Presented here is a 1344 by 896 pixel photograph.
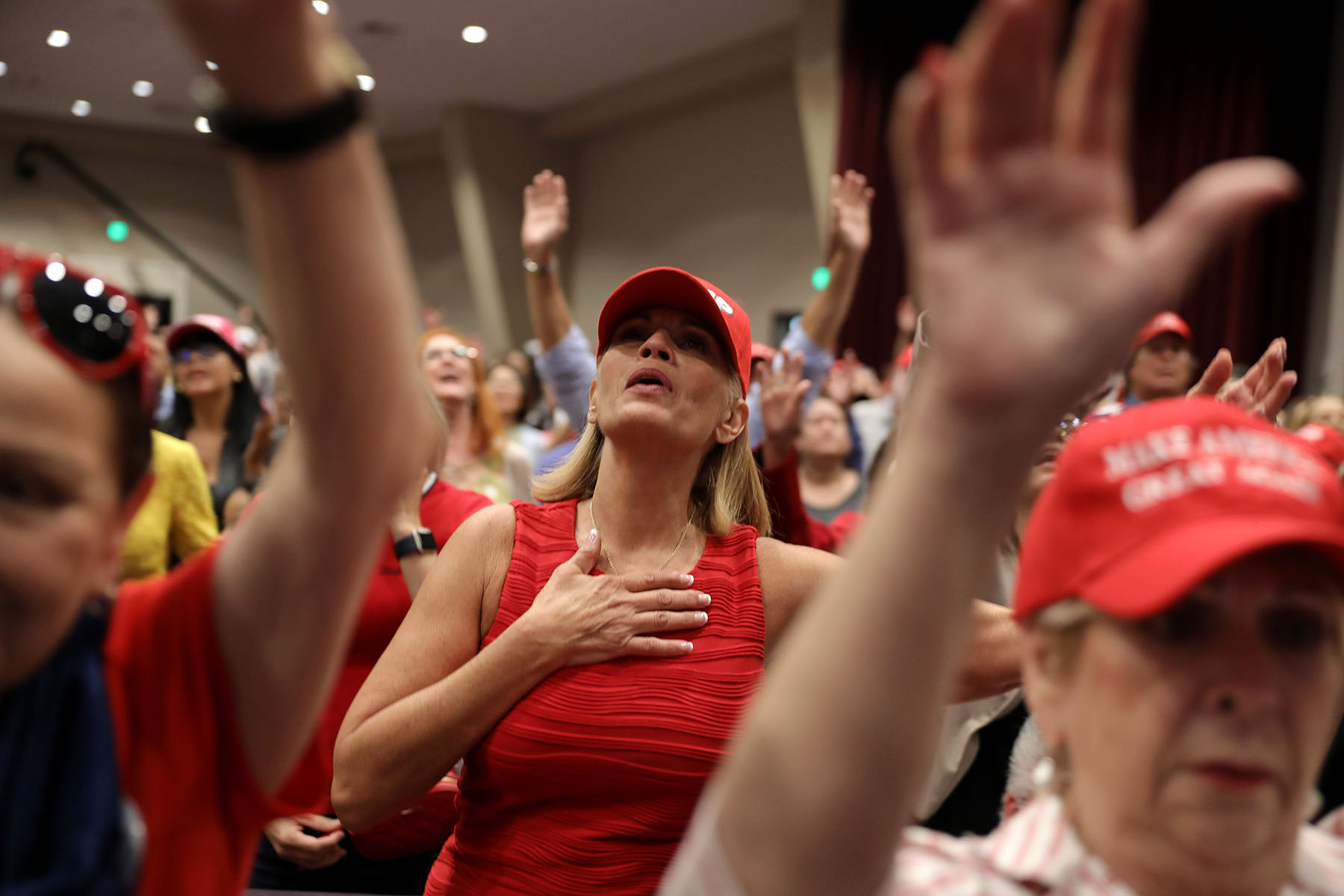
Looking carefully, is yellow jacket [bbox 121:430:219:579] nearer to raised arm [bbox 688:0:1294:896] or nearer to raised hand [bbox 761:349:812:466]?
raised hand [bbox 761:349:812:466]

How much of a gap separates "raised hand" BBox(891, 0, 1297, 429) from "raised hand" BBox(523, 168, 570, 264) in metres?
2.74

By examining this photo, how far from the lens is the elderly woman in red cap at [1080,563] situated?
0.59 meters

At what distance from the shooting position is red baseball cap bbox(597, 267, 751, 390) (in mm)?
1838

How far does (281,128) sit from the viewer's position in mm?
650

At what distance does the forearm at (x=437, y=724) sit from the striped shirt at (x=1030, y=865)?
25.2 inches

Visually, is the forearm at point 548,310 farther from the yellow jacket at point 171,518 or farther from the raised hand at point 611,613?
the raised hand at point 611,613

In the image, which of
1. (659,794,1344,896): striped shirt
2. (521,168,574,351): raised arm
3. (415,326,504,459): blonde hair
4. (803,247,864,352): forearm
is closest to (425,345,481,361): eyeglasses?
(415,326,504,459): blonde hair

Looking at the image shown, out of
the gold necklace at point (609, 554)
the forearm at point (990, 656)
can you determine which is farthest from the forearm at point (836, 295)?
the forearm at point (990, 656)

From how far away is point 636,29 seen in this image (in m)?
9.52

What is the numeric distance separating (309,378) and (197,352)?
12.3 feet

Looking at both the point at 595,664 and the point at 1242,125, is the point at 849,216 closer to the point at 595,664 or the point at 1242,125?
the point at 595,664

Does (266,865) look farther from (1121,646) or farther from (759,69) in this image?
(759,69)

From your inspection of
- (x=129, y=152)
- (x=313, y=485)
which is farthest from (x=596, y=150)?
Result: (x=313, y=485)

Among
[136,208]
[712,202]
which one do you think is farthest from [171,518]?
[136,208]
